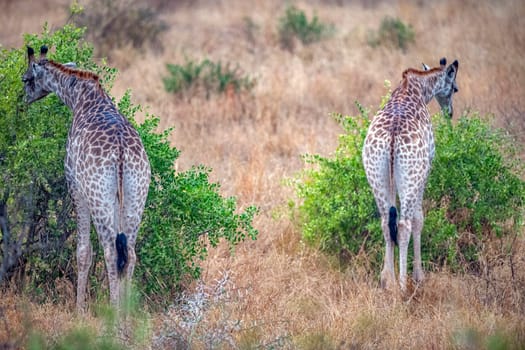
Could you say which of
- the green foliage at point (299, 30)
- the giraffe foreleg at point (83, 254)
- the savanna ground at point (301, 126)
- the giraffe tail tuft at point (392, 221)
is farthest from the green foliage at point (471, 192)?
the green foliage at point (299, 30)

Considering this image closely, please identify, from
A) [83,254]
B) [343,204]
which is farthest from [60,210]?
[343,204]

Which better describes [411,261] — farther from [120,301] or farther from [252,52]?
[252,52]

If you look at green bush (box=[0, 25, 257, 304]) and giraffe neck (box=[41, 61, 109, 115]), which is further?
giraffe neck (box=[41, 61, 109, 115])

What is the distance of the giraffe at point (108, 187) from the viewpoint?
5.42 m

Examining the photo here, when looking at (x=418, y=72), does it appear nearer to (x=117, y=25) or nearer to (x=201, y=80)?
(x=201, y=80)

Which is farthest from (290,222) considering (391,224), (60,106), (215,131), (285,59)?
(285,59)

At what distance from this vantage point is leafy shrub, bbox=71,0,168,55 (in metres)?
14.4

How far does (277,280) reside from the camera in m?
6.57

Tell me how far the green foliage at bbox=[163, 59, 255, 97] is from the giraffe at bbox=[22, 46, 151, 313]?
6099 millimetres

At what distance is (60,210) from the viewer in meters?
6.21

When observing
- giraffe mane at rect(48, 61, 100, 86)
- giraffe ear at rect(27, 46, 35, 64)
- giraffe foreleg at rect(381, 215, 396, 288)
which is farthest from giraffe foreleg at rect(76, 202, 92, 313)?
giraffe foreleg at rect(381, 215, 396, 288)

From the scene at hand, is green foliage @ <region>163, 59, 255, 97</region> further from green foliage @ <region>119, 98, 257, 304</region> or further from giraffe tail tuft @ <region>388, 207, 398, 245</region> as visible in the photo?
giraffe tail tuft @ <region>388, 207, 398, 245</region>

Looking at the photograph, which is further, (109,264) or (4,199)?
(4,199)

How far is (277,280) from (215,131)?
14.4 ft
